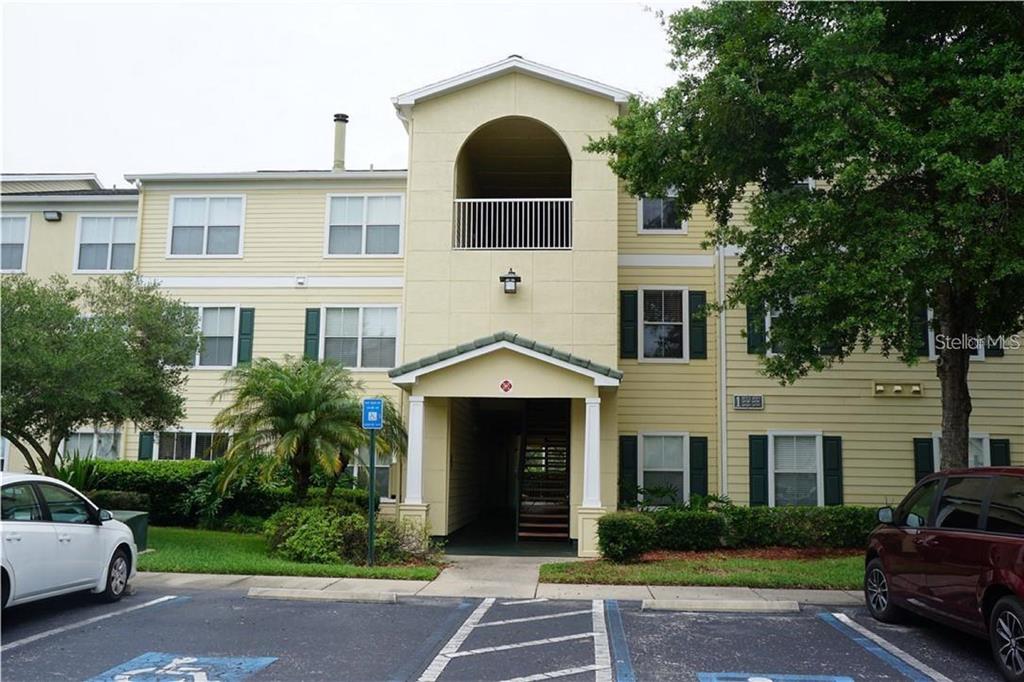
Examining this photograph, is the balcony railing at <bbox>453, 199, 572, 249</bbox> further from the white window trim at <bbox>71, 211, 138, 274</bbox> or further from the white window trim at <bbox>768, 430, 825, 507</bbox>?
the white window trim at <bbox>71, 211, 138, 274</bbox>

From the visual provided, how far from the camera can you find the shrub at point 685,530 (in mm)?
14641

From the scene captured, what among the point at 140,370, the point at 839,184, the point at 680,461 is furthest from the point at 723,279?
the point at 140,370

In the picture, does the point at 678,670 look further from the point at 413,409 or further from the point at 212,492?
the point at 212,492

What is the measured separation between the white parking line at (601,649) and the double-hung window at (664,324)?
8.34m

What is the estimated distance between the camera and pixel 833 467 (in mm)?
16938

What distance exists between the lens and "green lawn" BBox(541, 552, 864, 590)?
1145cm

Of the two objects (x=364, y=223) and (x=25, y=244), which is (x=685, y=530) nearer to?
→ (x=364, y=223)

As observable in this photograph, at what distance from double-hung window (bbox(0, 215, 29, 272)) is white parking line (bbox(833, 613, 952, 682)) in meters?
19.5

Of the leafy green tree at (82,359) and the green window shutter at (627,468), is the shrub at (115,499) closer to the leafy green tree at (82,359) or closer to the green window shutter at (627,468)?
the leafy green tree at (82,359)

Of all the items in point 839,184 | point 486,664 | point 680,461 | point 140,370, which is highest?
point 839,184

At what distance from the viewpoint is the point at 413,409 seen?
47.7 ft

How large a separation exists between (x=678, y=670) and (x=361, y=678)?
261 centimetres

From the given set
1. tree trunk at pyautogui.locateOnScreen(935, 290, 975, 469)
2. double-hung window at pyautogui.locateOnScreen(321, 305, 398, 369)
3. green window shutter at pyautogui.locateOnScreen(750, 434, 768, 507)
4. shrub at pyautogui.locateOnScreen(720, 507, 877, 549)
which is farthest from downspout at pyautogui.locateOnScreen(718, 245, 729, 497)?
double-hung window at pyautogui.locateOnScreen(321, 305, 398, 369)

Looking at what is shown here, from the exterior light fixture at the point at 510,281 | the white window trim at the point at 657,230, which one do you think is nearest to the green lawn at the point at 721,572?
the exterior light fixture at the point at 510,281
